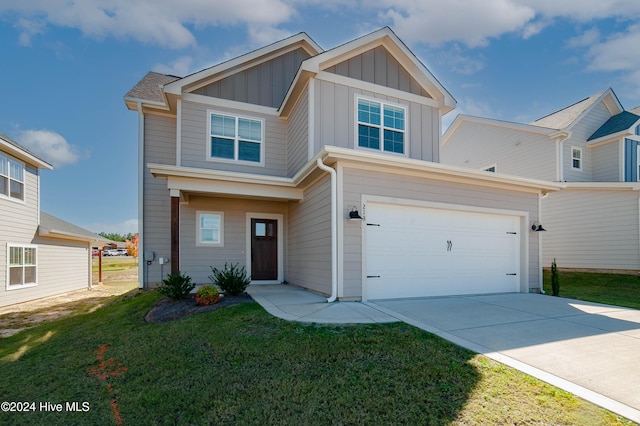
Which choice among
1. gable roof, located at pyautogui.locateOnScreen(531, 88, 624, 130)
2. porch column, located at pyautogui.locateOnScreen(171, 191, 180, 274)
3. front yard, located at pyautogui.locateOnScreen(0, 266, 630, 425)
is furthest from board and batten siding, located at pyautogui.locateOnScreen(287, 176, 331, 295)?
gable roof, located at pyautogui.locateOnScreen(531, 88, 624, 130)

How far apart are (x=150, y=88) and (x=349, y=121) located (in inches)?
268

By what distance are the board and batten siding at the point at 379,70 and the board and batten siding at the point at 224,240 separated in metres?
4.60

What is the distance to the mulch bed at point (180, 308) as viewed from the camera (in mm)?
6305

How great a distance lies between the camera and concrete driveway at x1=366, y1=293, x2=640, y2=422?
10.5 ft

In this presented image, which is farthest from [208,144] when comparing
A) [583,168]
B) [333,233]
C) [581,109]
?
[581,109]

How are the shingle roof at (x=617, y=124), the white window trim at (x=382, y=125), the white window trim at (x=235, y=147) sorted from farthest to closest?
the shingle roof at (x=617, y=124) < the white window trim at (x=235, y=147) < the white window trim at (x=382, y=125)

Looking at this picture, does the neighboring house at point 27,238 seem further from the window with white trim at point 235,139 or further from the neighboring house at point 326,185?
the window with white trim at point 235,139

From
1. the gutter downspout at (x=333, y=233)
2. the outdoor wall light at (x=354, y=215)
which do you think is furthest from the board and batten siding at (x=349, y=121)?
the outdoor wall light at (x=354, y=215)

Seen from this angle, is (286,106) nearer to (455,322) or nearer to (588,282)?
(455,322)

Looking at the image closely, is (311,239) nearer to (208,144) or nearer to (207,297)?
(207,297)

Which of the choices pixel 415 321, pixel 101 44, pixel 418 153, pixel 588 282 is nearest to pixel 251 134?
pixel 418 153

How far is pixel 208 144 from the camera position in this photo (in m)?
9.76

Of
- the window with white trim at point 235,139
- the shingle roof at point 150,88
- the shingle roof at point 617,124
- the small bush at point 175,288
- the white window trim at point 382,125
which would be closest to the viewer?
the small bush at point 175,288

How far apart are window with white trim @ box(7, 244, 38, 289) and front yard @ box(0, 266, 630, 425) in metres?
7.62
